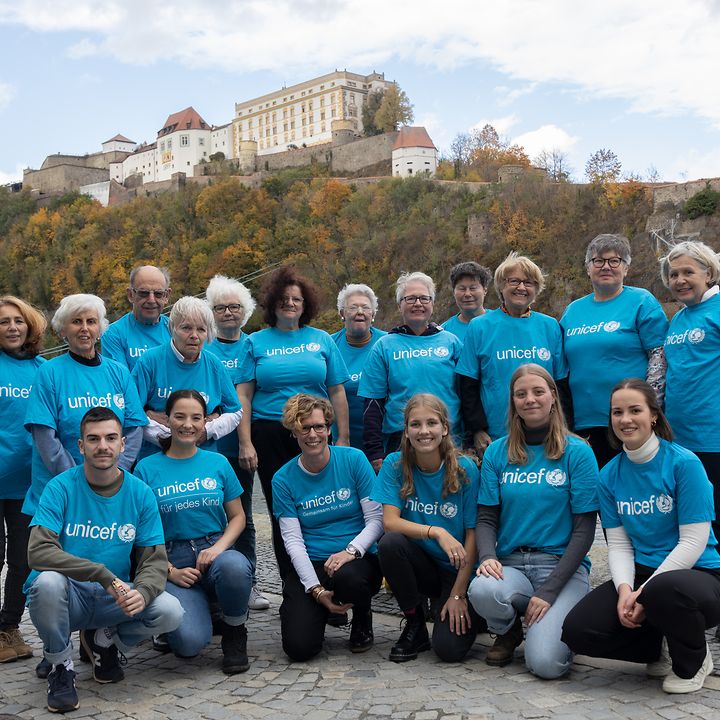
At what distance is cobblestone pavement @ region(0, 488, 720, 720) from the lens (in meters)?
3.66

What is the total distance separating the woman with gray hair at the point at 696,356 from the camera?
15.1 feet

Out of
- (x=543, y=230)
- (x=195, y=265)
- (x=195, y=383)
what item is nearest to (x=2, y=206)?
(x=195, y=265)

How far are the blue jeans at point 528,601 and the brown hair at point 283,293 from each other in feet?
7.17

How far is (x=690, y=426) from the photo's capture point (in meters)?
4.68

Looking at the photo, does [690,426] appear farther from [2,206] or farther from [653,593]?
[2,206]

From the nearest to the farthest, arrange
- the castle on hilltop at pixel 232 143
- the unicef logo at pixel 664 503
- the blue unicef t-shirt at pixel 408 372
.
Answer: the unicef logo at pixel 664 503 < the blue unicef t-shirt at pixel 408 372 < the castle on hilltop at pixel 232 143

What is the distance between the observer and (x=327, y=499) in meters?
4.81

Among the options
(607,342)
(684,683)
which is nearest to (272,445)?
(607,342)

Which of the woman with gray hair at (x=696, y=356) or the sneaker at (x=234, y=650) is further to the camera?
the woman with gray hair at (x=696, y=356)

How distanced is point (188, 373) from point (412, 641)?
2040 mm

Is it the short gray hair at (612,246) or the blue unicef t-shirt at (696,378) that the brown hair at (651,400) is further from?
the short gray hair at (612,246)

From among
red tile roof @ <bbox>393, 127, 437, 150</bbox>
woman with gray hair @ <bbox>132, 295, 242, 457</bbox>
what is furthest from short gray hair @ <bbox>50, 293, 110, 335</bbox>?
red tile roof @ <bbox>393, 127, 437, 150</bbox>

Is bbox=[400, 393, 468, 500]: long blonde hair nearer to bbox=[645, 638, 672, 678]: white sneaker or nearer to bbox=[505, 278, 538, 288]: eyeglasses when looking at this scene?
bbox=[505, 278, 538, 288]: eyeglasses

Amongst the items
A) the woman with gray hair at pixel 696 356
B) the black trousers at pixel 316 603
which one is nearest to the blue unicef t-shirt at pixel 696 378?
the woman with gray hair at pixel 696 356
